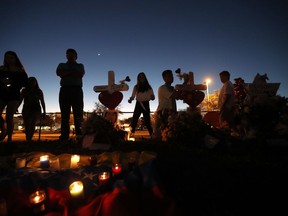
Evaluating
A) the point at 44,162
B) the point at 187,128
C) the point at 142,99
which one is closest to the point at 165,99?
the point at 142,99

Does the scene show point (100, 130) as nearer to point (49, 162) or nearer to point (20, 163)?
point (49, 162)

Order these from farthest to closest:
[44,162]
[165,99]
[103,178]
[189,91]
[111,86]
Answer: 1. [189,91]
2. [111,86]
3. [165,99]
4. [44,162]
5. [103,178]

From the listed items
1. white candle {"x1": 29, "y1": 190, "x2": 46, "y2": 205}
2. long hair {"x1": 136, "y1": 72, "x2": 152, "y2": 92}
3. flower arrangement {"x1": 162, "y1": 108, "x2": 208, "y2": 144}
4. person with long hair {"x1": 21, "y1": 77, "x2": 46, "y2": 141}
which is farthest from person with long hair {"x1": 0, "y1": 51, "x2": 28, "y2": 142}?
flower arrangement {"x1": 162, "y1": 108, "x2": 208, "y2": 144}

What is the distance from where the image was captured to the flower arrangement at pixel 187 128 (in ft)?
11.6

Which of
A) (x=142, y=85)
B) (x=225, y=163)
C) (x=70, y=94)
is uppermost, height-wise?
(x=142, y=85)

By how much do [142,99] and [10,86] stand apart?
3.16 meters

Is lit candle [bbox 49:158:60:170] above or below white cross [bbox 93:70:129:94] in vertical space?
below

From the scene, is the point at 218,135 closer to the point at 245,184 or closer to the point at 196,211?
the point at 245,184

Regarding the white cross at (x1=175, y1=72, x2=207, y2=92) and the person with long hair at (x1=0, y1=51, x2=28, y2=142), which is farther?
the white cross at (x1=175, y1=72, x2=207, y2=92)

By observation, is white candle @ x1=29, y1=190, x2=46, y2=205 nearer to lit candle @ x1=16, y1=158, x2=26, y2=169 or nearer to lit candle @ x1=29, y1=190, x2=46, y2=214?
lit candle @ x1=29, y1=190, x2=46, y2=214

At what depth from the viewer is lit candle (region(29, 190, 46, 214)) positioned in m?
1.92

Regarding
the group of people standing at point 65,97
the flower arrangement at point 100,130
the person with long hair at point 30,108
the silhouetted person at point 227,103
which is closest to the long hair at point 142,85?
the group of people standing at point 65,97

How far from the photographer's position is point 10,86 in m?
4.73

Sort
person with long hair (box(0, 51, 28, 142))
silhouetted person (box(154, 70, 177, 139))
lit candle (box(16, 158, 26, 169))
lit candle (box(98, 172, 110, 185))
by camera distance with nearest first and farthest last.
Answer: lit candle (box(98, 172, 110, 185)) < lit candle (box(16, 158, 26, 169)) < person with long hair (box(0, 51, 28, 142)) < silhouetted person (box(154, 70, 177, 139))
